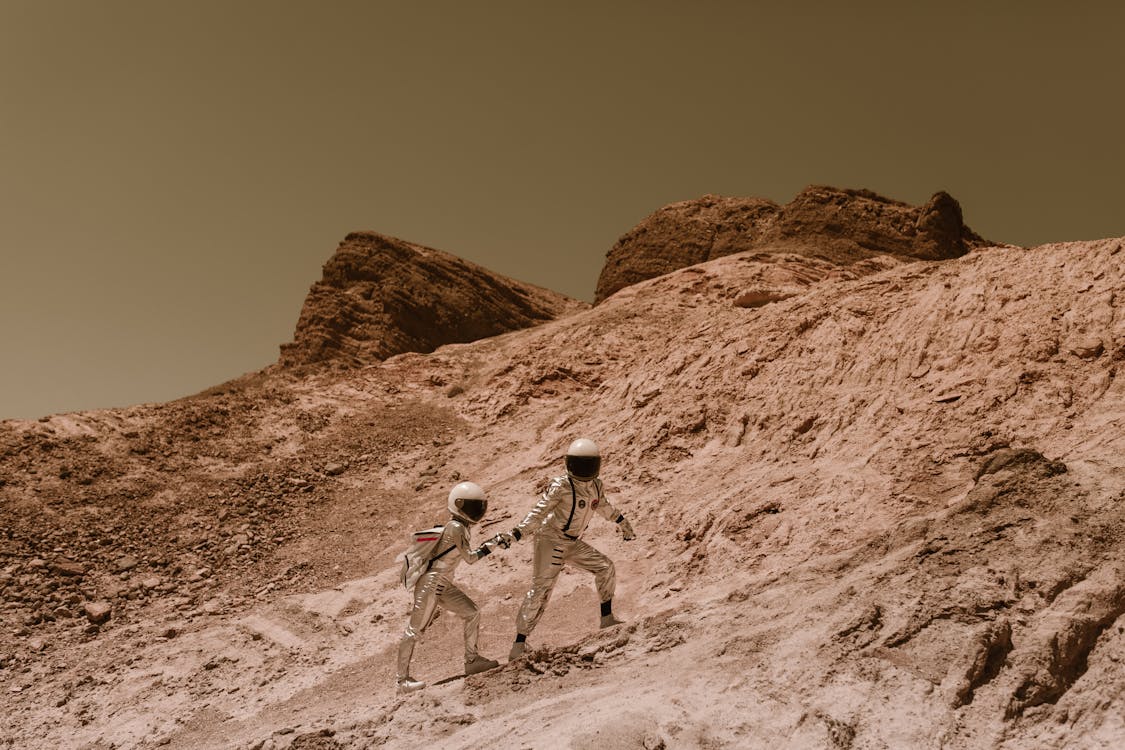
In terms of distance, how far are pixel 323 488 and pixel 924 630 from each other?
35.7 ft

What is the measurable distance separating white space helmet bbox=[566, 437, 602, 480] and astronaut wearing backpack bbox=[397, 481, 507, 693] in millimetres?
823

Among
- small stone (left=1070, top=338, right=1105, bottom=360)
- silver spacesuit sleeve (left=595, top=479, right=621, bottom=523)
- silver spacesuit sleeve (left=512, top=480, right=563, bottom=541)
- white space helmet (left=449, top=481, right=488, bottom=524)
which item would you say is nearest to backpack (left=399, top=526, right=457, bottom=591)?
white space helmet (left=449, top=481, right=488, bottom=524)

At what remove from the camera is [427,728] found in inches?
244

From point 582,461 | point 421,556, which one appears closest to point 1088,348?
point 582,461

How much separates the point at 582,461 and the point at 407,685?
7.55 feet

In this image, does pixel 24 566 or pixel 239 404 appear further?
pixel 239 404

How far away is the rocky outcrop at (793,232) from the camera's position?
84.3 ft

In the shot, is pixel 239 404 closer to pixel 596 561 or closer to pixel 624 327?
pixel 624 327

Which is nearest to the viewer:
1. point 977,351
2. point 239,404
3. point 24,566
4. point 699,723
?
point 699,723

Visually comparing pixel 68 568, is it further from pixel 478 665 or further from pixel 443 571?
pixel 478 665

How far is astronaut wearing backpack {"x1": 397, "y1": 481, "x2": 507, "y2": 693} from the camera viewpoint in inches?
287

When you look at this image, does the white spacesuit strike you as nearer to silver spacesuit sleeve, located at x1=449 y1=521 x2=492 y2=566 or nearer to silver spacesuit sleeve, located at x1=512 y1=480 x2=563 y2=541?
silver spacesuit sleeve, located at x1=512 y1=480 x2=563 y2=541

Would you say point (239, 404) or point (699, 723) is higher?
point (239, 404)

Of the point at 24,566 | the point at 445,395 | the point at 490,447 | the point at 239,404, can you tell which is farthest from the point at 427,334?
the point at 24,566
